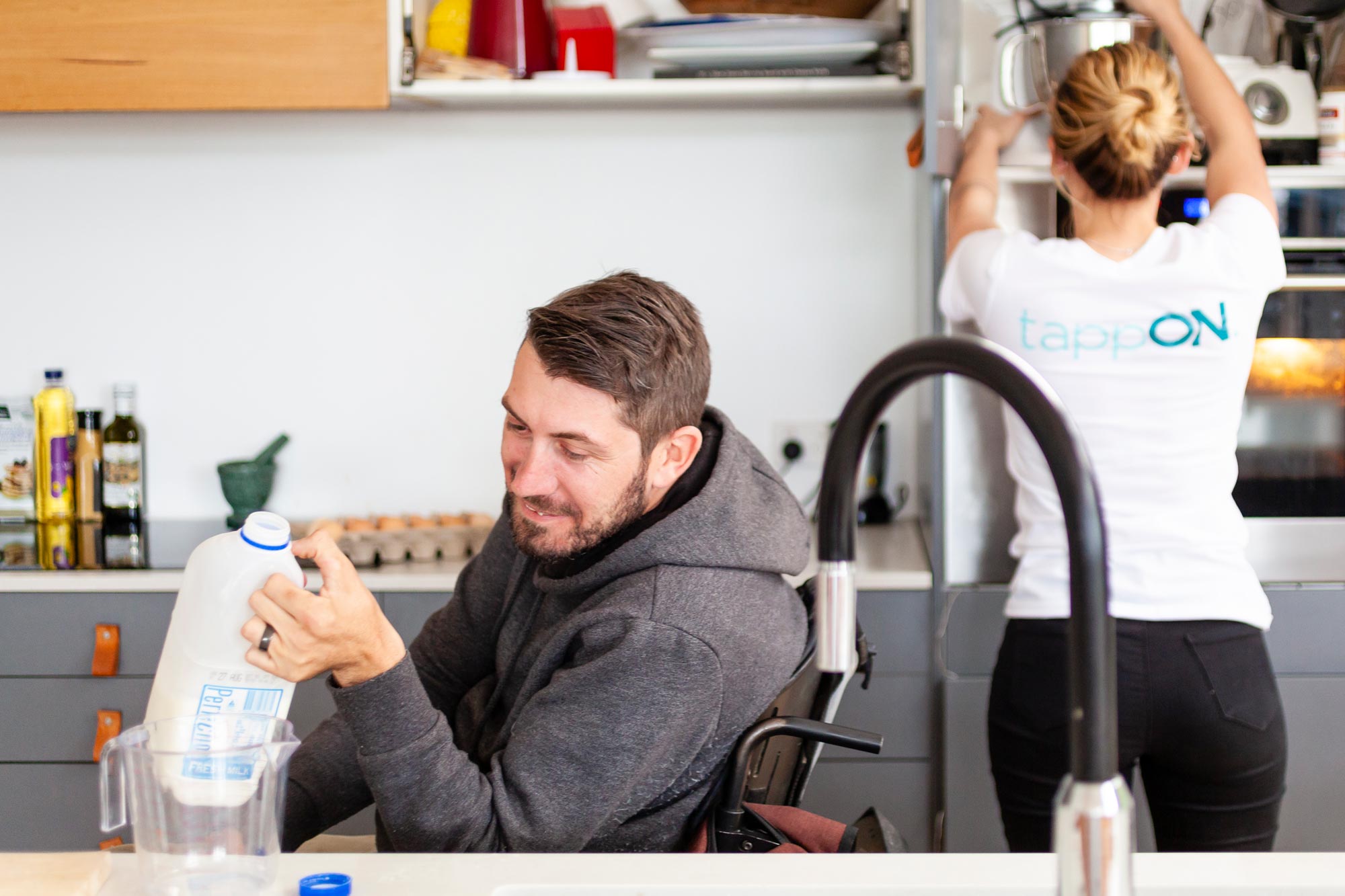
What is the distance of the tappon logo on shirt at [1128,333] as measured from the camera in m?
1.62

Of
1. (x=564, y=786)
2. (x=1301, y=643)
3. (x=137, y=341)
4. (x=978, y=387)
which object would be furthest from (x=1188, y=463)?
(x=137, y=341)

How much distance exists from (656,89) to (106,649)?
4.66ft

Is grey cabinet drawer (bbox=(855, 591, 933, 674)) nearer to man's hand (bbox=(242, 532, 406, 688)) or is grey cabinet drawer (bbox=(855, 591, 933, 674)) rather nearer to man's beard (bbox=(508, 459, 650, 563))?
man's beard (bbox=(508, 459, 650, 563))

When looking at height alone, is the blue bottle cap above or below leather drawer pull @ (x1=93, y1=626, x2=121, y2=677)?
above

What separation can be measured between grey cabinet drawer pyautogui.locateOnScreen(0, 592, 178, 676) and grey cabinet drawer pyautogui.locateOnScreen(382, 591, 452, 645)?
0.38 metres

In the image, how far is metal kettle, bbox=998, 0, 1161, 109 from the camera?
1920 millimetres

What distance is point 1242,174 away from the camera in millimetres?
1813

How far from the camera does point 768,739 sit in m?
1.20

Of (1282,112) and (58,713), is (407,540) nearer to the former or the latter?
(58,713)

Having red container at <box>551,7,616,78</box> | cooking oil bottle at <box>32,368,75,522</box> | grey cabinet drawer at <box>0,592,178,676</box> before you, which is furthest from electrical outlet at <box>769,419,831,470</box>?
cooking oil bottle at <box>32,368,75,522</box>

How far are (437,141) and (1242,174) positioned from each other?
160cm

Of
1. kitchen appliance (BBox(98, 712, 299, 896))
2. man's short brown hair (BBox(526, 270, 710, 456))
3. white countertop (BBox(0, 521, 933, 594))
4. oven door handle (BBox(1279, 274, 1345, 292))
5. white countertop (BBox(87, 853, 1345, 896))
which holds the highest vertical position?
oven door handle (BBox(1279, 274, 1345, 292))

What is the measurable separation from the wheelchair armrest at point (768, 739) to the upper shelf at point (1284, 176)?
1.15 meters

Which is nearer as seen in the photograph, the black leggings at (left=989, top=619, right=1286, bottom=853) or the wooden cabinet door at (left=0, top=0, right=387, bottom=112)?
the black leggings at (left=989, top=619, right=1286, bottom=853)
